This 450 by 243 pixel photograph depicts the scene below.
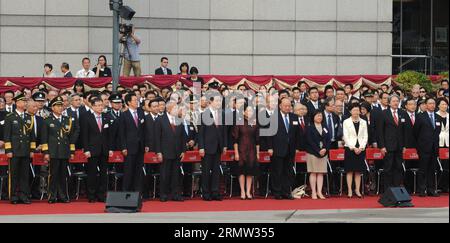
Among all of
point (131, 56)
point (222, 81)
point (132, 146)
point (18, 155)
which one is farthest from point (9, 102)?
point (131, 56)

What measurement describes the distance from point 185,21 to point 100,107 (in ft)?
44.7

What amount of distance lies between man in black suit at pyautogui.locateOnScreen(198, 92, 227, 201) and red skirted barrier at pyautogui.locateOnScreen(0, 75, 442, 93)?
4.95 meters

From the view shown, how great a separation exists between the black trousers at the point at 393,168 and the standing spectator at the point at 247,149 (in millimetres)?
2972

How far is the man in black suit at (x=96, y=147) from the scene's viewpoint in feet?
75.3

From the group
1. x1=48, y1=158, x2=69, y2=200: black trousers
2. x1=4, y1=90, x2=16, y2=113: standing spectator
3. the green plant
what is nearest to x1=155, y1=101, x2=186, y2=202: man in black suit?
x1=48, y1=158, x2=69, y2=200: black trousers

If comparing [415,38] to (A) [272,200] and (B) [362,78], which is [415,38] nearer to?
(B) [362,78]

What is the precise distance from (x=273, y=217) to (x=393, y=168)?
5.29 metres

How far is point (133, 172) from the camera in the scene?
22.9 metres

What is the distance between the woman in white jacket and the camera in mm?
23578

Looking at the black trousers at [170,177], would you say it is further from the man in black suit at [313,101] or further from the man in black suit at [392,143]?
the man in black suit at [392,143]

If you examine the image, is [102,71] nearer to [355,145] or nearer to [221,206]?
[355,145]

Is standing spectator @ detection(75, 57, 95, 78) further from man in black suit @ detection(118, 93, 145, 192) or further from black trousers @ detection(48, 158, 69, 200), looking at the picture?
black trousers @ detection(48, 158, 69, 200)

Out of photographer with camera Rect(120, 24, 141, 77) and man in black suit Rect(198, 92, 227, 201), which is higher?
photographer with camera Rect(120, 24, 141, 77)

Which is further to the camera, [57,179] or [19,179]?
[57,179]
